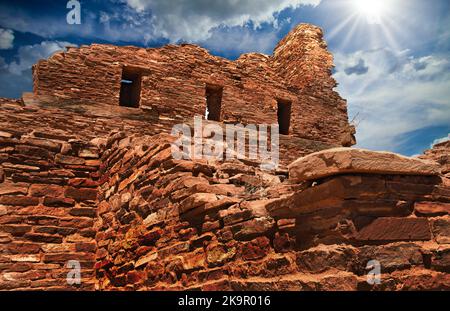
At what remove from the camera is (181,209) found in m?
3.95

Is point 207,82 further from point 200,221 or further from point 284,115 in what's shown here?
point 200,221

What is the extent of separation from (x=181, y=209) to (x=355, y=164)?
1.76m

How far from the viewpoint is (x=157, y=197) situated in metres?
4.42

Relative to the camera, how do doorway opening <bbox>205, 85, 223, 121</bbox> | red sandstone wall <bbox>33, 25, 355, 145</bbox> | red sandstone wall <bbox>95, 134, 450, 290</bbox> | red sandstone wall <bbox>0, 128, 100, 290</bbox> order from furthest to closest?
1. doorway opening <bbox>205, 85, 223, 121</bbox>
2. red sandstone wall <bbox>33, 25, 355, 145</bbox>
3. red sandstone wall <bbox>0, 128, 100, 290</bbox>
4. red sandstone wall <bbox>95, 134, 450, 290</bbox>

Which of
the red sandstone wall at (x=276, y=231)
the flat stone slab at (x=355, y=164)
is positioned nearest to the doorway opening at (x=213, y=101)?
the red sandstone wall at (x=276, y=231)

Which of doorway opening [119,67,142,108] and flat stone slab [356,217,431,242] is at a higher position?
doorway opening [119,67,142,108]

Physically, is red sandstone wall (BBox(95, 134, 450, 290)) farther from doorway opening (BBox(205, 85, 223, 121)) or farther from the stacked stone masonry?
doorway opening (BBox(205, 85, 223, 121))

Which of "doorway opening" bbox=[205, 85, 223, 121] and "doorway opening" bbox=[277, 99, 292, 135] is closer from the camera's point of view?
"doorway opening" bbox=[205, 85, 223, 121]

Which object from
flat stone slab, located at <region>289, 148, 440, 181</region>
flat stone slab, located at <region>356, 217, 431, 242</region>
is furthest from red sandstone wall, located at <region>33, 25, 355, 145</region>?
flat stone slab, located at <region>356, 217, 431, 242</region>

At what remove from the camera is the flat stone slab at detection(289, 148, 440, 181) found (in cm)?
282

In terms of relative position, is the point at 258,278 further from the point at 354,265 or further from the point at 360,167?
the point at 360,167

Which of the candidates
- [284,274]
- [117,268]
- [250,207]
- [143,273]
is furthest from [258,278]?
[117,268]

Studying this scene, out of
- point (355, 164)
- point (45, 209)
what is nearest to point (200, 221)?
point (355, 164)

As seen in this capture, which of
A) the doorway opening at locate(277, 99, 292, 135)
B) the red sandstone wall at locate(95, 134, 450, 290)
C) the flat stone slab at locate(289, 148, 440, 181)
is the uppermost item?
the doorway opening at locate(277, 99, 292, 135)
